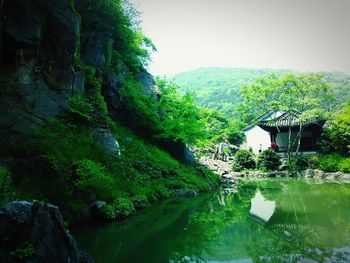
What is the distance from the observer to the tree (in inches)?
1170

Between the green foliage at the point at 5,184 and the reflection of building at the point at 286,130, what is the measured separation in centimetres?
3060

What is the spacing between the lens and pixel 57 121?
507 inches

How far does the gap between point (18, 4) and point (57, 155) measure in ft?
22.4

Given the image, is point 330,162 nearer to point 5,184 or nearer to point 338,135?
point 338,135

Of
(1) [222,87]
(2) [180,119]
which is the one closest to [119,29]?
(2) [180,119]

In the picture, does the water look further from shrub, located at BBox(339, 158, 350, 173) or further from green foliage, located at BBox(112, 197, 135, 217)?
shrub, located at BBox(339, 158, 350, 173)

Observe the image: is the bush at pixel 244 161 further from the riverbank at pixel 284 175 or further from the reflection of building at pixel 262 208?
the reflection of building at pixel 262 208

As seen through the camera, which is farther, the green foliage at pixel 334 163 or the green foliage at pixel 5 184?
the green foliage at pixel 334 163

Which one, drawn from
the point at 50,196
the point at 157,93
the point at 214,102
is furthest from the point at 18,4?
the point at 214,102

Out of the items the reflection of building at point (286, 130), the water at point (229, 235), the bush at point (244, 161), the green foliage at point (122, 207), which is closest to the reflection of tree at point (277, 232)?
the water at point (229, 235)

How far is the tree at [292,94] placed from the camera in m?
29.7

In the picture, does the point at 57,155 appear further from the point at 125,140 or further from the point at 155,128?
the point at 155,128

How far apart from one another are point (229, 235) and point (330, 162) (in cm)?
2396

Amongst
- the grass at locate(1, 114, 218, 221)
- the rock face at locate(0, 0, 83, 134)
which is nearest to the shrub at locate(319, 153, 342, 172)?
the grass at locate(1, 114, 218, 221)
